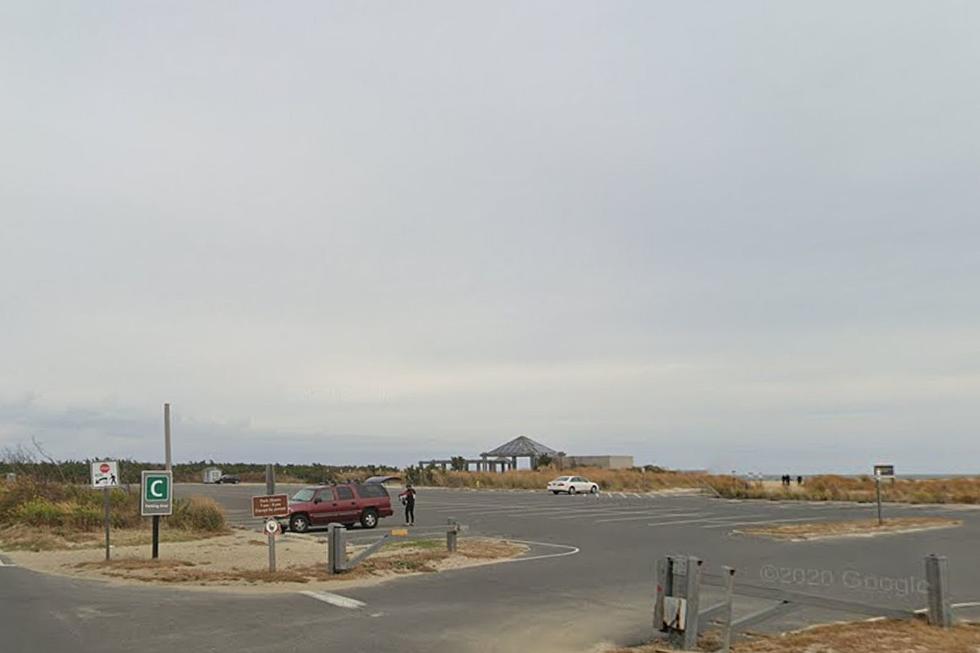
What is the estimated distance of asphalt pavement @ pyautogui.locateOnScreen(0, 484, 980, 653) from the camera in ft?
36.5

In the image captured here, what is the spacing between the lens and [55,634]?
11289 mm

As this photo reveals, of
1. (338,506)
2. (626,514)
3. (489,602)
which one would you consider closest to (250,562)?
(489,602)

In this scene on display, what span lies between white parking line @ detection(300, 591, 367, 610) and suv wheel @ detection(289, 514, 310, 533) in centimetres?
1570

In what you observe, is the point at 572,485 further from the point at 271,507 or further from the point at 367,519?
the point at 271,507

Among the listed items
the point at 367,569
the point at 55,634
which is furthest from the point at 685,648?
the point at 367,569

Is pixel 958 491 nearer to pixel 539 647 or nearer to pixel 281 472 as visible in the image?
pixel 539 647

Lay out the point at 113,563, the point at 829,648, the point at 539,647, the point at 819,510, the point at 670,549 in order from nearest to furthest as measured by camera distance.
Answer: the point at 829,648, the point at 539,647, the point at 113,563, the point at 670,549, the point at 819,510

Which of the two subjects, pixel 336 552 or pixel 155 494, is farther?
pixel 155 494

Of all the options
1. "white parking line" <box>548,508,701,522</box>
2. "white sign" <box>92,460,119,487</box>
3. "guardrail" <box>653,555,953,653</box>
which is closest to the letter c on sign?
"white sign" <box>92,460,119,487</box>

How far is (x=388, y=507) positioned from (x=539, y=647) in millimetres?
22121

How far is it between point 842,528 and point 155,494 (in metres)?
20.6

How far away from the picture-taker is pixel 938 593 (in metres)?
11.0

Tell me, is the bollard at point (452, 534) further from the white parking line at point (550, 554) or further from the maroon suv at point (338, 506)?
the maroon suv at point (338, 506)

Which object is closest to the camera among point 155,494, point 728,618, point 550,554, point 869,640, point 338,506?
point 728,618
